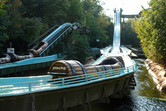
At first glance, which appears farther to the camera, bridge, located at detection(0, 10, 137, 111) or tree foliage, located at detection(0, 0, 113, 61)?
tree foliage, located at detection(0, 0, 113, 61)

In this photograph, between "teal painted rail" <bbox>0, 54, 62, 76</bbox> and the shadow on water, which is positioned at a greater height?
"teal painted rail" <bbox>0, 54, 62, 76</bbox>

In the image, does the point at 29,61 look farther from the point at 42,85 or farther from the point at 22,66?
the point at 42,85

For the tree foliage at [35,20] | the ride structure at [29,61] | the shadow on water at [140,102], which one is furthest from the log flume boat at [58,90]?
the tree foliage at [35,20]

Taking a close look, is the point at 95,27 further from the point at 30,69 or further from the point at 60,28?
the point at 30,69

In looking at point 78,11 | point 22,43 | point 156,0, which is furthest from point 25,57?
point 78,11

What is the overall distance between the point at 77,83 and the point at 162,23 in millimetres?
14975

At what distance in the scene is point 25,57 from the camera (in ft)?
66.5

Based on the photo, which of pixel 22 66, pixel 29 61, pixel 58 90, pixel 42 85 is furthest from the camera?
pixel 29 61

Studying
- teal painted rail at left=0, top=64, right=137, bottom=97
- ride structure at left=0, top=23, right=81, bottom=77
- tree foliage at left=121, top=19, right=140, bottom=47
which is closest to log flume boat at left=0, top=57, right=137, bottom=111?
teal painted rail at left=0, top=64, right=137, bottom=97

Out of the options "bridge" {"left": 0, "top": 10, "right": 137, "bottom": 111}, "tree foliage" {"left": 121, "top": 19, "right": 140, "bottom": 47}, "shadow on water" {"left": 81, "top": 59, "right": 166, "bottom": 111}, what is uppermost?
"tree foliage" {"left": 121, "top": 19, "right": 140, "bottom": 47}

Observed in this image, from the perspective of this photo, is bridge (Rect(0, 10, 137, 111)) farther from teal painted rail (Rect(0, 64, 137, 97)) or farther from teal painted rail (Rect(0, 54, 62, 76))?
teal painted rail (Rect(0, 54, 62, 76))

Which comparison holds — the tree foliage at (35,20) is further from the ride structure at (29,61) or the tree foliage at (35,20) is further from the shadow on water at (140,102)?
the shadow on water at (140,102)

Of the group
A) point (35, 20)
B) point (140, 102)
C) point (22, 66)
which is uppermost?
point (35, 20)

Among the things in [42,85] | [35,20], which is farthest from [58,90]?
[35,20]
